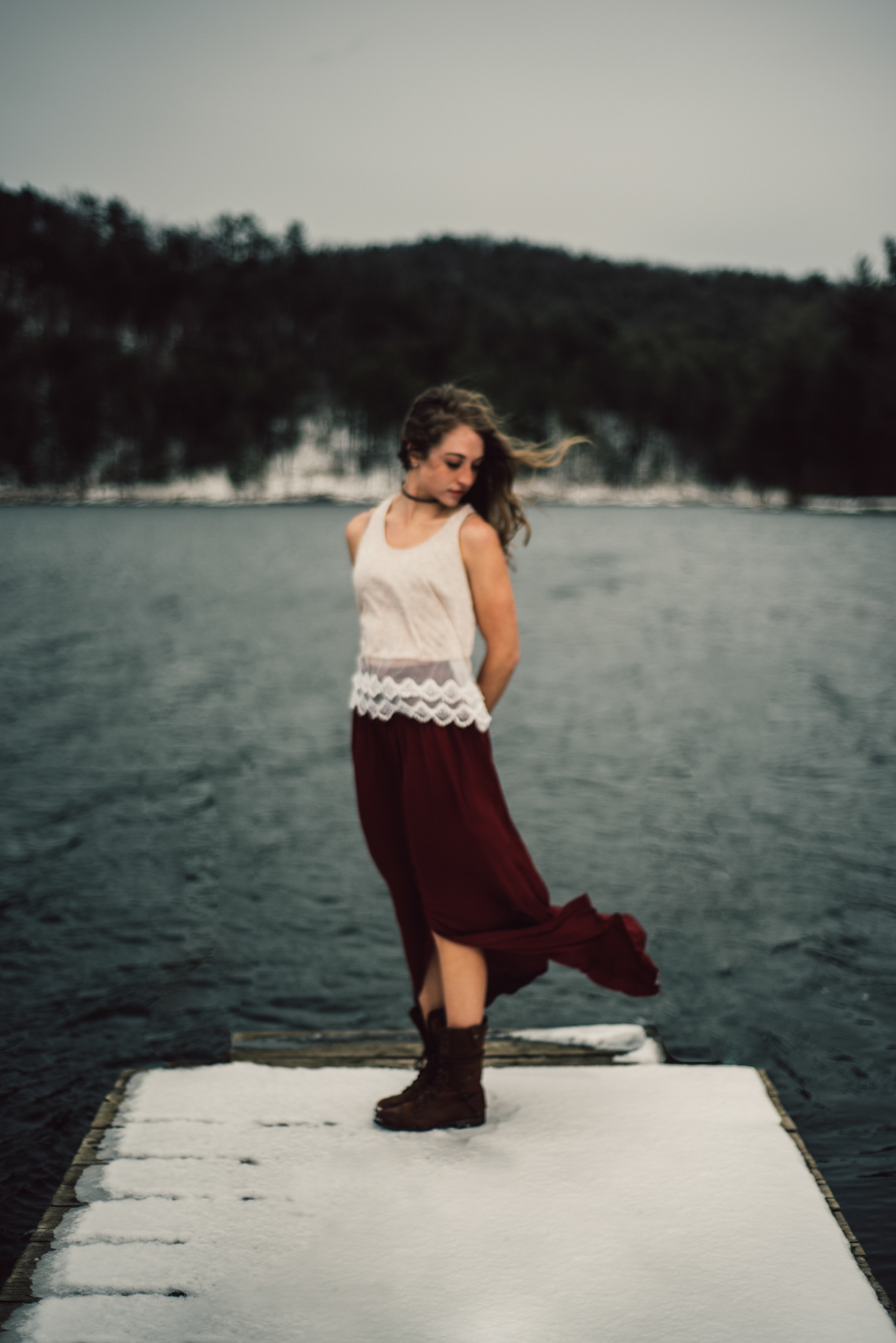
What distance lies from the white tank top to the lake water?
2.74 meters

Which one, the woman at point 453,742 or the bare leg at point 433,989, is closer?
the woman at point 453,742

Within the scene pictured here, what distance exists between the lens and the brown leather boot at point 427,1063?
140 inches

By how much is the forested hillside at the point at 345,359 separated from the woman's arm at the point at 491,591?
10172cm

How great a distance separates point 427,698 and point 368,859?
6.25 m

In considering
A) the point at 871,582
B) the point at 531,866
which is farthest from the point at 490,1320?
the point at 871,582

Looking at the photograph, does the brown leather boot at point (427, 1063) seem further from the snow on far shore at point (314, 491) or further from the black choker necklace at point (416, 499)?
the snow on far shore at point (314, 491)

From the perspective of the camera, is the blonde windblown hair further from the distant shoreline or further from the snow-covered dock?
the distant shoreline

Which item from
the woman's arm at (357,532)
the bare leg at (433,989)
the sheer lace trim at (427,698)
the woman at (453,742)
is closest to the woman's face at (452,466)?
the woman at (453,742)

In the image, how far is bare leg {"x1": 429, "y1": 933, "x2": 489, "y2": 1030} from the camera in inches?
135

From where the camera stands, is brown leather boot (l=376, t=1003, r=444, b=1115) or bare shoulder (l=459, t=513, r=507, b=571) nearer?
bare shoulder (l=459, t=513, r=507, b=571)

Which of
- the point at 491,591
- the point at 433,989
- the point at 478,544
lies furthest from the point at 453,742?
the point at 433,989

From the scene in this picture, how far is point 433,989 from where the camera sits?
3.64m

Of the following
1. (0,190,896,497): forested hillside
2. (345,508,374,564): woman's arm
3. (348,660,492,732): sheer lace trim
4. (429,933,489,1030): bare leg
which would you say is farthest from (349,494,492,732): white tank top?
(0,190,896,497): forested hillside

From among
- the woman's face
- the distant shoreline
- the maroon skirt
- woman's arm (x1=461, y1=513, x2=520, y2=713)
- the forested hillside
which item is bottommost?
the distant shoreline
